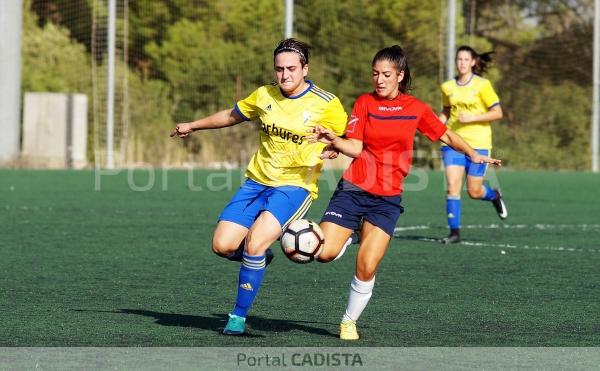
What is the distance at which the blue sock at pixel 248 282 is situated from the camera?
6969 mm

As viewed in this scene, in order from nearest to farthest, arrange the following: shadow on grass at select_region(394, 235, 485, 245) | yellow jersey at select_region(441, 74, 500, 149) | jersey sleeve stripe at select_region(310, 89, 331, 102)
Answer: jersey sleeve stripe at select_region(310, 89, 331, 102) → shadow on grass at select_region(394, 235, 485, 245) → yellow jersey at select_region(441, 74, 500, 149)

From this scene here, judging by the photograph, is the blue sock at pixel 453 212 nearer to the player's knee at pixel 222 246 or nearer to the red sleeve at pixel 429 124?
the red sleeve at pixel 429 124

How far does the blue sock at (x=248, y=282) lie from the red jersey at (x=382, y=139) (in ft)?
2.38

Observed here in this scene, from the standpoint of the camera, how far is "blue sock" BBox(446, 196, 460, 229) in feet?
42.4

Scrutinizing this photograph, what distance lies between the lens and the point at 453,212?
13.0 meters

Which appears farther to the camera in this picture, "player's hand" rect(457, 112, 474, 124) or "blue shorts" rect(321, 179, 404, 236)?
"player's hand" rect(457, 112, 474, 124)

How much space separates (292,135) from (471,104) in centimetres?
646

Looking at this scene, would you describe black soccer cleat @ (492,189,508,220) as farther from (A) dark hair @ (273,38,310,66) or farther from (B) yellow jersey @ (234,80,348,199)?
(A) dark hair @ (273,38,310,66)

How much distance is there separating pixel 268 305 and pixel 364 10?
95.1 feet

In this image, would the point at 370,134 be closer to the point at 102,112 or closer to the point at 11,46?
the point at 11,46

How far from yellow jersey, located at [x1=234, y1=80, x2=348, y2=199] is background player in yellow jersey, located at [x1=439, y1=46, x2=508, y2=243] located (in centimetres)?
586

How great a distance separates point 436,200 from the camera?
20.5 m

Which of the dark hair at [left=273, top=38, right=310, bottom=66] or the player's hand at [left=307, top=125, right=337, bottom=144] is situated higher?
the dark hair at [left=273, top=38, right=310, bottom=66]

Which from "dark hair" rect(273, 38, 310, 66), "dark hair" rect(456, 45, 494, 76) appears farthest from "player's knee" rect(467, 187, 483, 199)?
"dark hair" rect(273, 38, 310, 66)
